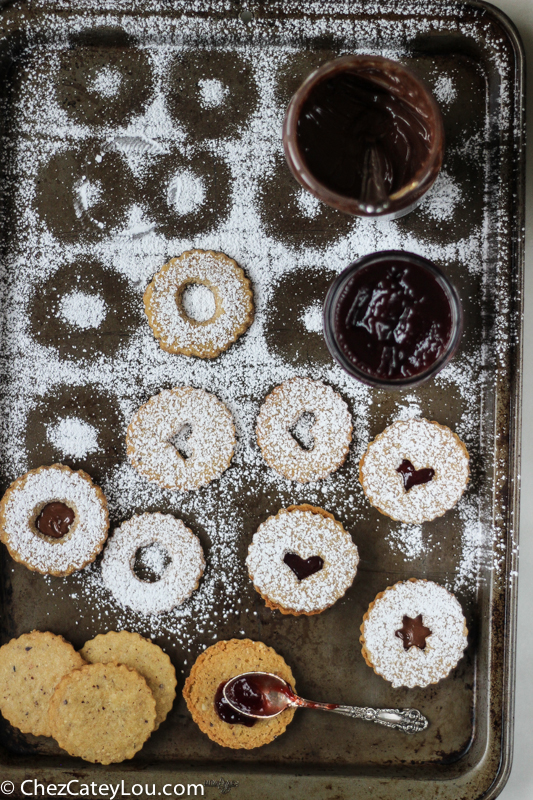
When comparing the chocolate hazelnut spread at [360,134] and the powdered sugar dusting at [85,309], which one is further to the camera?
the powdered sugar dusting at [85,309]

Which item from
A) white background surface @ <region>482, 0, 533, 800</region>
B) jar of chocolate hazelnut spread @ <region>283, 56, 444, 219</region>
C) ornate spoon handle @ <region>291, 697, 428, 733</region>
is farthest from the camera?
white background surface @ <region>482, 0, 533, 800</region>

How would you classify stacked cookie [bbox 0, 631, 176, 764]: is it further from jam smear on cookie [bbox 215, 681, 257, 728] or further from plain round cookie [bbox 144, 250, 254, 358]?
plain round cookie [bbox 144, 250, 254, 358]

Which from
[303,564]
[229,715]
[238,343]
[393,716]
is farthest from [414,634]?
[238,343]

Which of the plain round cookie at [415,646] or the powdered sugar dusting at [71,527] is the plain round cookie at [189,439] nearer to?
the powdered sugar dusting at [71,527]

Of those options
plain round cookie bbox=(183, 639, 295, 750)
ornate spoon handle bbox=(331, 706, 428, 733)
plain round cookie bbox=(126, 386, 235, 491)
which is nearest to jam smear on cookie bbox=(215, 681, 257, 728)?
plain round cookie bbox=(183, 639, 295, 750)

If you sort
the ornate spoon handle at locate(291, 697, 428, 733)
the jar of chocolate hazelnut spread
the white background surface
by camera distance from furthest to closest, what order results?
the white background surface → the ornate spoon handle at locate(291, 697, 428, 733) → the jar of chocolate hazelnut spread

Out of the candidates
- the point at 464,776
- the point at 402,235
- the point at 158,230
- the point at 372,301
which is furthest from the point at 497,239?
the point at 464,776

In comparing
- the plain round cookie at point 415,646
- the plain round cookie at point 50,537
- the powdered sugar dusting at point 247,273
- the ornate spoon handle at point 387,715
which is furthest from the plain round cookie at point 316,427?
the ornate spoon handle at point 387,715
